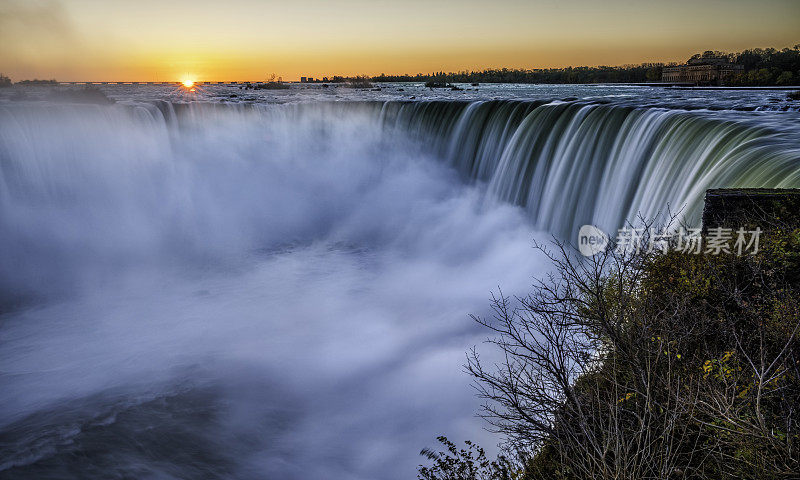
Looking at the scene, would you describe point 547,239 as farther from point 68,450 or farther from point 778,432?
point 68,450

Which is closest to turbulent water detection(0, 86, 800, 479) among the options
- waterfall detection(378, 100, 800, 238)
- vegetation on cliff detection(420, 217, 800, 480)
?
waterfall detection(378, 100, 800, 238)

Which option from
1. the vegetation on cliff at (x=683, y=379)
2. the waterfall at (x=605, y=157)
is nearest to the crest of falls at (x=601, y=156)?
the waterfall at (x=605, y=157)

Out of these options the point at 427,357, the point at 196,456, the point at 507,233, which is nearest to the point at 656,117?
the point at 507,233

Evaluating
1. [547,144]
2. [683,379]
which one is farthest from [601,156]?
[683,379]

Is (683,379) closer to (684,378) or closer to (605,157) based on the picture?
(684,378)

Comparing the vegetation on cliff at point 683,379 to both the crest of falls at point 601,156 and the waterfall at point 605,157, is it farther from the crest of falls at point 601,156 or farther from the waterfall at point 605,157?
the waterfall at point 605,157
